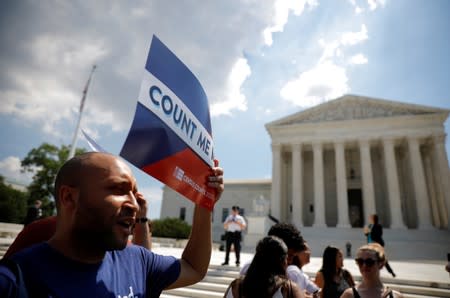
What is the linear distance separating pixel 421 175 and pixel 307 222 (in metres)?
13.5

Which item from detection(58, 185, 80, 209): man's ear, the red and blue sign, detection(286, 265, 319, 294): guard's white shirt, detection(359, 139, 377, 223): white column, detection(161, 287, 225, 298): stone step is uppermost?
detection(359, 139, 377, 223): white column

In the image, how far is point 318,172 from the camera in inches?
1259

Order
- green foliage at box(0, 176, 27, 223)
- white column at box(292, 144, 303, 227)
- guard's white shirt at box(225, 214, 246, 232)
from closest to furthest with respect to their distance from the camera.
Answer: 1. guard's white shirt at box(225, 214, 246, 232)
2. green foliage at box(0, 176, 27, 223)
3. white column at box(292, 144, 303, 227)

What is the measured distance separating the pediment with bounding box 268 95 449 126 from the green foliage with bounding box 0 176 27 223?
97.7ft

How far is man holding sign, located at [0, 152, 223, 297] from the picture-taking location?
1113 mm

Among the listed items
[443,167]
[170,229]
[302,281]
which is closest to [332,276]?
[302,281]

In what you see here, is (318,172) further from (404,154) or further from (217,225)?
(217,225)

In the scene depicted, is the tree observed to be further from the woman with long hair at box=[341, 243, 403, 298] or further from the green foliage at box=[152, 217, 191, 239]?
the woman with long hair at box=[341, 243, 403, 298]

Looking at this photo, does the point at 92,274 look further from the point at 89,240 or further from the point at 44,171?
the point at 44,171

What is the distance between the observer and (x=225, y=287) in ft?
26.2

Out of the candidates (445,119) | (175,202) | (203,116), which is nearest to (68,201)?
(203,116)

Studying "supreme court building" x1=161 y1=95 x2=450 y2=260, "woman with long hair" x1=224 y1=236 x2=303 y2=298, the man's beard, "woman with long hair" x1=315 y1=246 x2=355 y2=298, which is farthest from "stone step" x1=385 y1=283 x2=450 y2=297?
"supreme court building" x1=161 y1=95 x2=450 y2=260

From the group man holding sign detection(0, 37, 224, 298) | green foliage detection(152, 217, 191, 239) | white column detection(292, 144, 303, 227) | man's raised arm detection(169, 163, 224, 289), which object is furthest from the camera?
white column detection(292, 144, 303, 227)

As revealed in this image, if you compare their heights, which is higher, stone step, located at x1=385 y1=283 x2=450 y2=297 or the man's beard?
the man's beard
